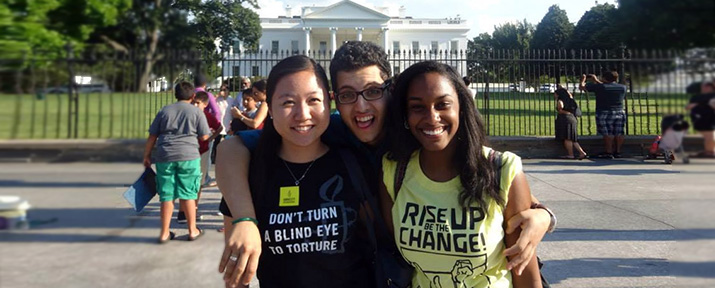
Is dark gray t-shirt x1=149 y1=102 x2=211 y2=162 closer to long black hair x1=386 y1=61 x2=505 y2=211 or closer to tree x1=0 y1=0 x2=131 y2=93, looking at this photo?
long black hair x1=386 y1=61 x2=505 y2=211

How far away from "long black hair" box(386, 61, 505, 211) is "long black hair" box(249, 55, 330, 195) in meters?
0.22

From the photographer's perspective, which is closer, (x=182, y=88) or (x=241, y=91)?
(x=182, y=88)

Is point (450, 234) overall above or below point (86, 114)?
below

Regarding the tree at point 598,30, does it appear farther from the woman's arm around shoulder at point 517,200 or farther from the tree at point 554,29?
the woman's arm around shoulder at point 517,200

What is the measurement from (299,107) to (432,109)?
14.7 inches

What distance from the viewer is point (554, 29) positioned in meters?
1.05

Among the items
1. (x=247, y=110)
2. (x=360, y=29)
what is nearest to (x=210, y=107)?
(x=247, y=110)

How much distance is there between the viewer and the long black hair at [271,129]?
1.34 metres

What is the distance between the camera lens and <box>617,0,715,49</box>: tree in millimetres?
566

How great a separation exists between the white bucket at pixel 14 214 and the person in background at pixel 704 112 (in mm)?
860

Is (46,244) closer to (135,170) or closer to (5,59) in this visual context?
(135,170)

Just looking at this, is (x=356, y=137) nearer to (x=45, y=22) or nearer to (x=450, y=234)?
(x=450, y=234)

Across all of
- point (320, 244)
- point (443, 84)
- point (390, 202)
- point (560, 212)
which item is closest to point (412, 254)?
point (390, 202)

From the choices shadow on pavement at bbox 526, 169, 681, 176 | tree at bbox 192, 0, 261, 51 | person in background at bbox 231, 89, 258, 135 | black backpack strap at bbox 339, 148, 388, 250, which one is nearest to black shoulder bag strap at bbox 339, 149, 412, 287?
black backpack strap at bbox 339, 148, 388, 250
